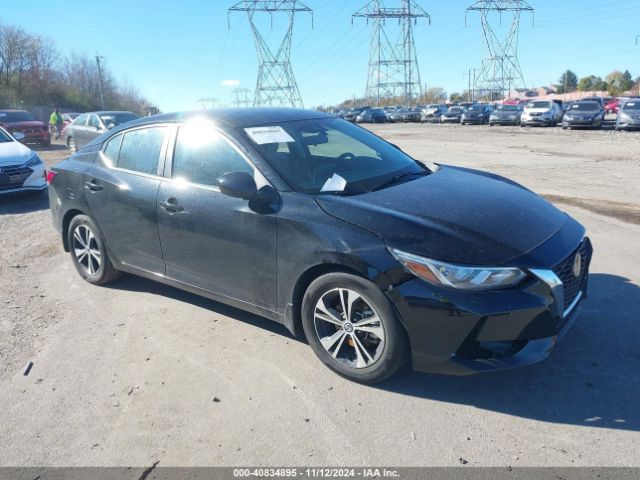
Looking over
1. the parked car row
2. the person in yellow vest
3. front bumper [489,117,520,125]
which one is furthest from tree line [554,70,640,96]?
the person in yellow vest

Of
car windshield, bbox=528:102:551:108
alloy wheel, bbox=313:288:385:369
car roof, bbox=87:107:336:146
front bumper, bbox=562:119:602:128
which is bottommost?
alloy wheel, bbox=313:288:385:369

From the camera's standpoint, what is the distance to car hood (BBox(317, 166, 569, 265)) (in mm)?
3037

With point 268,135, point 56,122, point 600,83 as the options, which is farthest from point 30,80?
point 600,83

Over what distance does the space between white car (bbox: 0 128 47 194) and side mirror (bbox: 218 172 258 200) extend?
7579 millimetres

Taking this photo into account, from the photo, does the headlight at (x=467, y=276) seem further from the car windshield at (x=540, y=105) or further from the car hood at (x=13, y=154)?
the car windshield at (x=540, y=105)

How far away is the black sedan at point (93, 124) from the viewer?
1781 cm

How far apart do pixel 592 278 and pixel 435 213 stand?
2.43 m

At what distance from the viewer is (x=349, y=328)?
3328mm

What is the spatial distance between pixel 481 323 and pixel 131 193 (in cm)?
309

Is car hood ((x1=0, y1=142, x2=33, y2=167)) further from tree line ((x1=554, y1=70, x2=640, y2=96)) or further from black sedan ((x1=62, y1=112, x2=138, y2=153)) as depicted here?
tree line ((x1=554, y1=70, x2=640, y2=96))

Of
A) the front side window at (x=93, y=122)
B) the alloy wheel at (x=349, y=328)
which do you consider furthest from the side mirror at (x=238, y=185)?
the front side window at (x=93, y=122)

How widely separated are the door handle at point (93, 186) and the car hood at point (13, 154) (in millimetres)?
5659

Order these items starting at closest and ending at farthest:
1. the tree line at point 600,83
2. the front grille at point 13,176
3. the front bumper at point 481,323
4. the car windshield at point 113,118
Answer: the front bumper at point 481,323 < the front grille at point 13,176 < the car windshield at point 113,118 < the tree line at point 600,83

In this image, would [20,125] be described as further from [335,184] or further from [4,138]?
[335,184]
